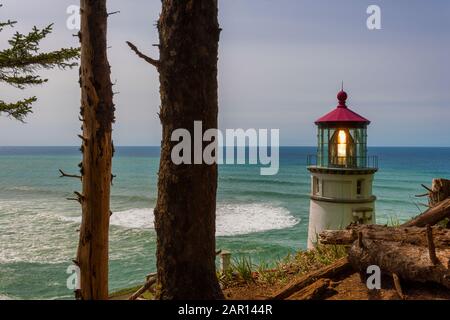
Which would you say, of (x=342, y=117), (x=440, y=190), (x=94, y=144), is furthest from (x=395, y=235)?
(x=342, y=117)

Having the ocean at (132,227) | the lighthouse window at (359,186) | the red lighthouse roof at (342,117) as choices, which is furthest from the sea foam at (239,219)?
the red lighthouse roof at (342,117)

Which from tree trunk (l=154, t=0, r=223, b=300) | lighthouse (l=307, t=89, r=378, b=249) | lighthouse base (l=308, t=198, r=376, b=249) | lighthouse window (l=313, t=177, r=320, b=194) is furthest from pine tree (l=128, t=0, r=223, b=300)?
lighthouse window (l=313, t=177, r=320, b=194)

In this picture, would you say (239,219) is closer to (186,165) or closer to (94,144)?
(94,144)

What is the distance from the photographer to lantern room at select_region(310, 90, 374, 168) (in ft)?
36.3

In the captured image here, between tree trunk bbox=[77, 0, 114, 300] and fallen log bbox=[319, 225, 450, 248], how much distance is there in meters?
3.25

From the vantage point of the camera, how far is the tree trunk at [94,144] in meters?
4.57

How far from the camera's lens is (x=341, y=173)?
1092cm

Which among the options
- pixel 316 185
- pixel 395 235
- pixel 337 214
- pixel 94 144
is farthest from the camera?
pixel 316 185

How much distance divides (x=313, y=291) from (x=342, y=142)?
23.8 ft

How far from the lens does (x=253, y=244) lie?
2212 cm

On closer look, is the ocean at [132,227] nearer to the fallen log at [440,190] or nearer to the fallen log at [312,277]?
the fallen log at [440,190]

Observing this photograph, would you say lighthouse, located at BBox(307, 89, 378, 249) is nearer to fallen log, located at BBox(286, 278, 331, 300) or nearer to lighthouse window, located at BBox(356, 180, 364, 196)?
lighthouse window, located at BBox(356, 180, 364, 196)
